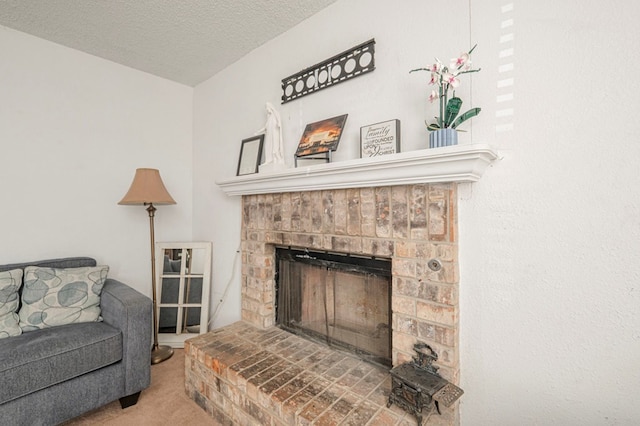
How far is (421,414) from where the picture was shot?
1166mm


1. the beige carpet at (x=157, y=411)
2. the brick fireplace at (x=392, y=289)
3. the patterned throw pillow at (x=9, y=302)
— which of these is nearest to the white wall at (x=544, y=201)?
the brick fireplace at (x=392, y=289)

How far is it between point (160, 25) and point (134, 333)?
1.98 metres

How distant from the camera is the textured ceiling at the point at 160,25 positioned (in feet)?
5.96

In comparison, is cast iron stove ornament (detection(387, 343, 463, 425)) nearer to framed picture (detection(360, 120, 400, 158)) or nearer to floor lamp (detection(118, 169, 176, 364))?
framed picture (detection(360, 120, 400, 158))

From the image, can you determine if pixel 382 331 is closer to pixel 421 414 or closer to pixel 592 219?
pixel 421 414

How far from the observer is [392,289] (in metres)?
1.47

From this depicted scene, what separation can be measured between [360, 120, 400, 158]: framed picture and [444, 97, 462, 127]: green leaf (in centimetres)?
27

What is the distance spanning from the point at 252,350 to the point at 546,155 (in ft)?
5.76

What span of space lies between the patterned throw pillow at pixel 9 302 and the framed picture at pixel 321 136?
1.90m

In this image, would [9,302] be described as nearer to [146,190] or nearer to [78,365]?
[78,365]

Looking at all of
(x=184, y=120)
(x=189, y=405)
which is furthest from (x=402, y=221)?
(x=184, y=120)

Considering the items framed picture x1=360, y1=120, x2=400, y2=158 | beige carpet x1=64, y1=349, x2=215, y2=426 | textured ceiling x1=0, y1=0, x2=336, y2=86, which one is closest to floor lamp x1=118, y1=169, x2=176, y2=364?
beige carpet x1=64, y1=349, x2=215, y2=426

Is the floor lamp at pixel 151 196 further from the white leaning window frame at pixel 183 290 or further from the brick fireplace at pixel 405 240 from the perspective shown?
the brick fireplace at pixel 405 240

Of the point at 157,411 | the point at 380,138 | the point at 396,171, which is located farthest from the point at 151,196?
the point at 396,171
